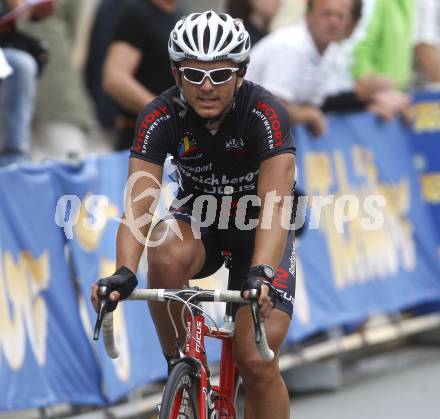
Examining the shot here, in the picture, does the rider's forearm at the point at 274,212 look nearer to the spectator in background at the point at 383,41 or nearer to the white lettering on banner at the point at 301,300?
the white lettering on banner at the point at 301,300

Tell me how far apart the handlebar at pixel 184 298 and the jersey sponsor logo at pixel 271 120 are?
81 centimetres

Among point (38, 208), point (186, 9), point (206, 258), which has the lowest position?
point (206, 258)

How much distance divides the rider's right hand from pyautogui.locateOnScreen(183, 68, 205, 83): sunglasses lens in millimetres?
971

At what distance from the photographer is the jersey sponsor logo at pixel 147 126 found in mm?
5844

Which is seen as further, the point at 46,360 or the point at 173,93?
the point at 46,360

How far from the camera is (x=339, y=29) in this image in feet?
30.9

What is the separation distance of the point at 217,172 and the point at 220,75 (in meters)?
0.53

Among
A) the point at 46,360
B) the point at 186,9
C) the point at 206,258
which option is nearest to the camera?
the point at 206,258

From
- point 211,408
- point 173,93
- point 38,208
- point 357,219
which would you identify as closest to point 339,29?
point 357,219

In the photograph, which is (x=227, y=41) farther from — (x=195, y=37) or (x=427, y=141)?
(x=427, y=141)

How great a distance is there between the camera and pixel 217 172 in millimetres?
6078

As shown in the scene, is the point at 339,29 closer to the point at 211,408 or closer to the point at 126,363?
the point at 126,363

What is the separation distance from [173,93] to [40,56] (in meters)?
2.37

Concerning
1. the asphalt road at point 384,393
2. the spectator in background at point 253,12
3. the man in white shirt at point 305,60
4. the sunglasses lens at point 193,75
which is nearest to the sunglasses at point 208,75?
the sunglasses lens at point 193,75
